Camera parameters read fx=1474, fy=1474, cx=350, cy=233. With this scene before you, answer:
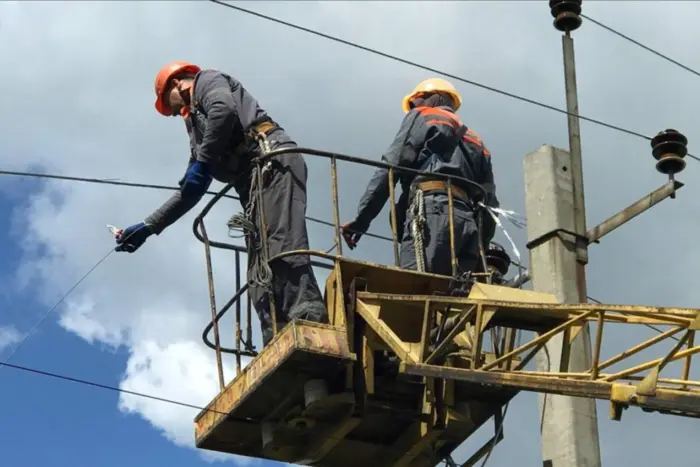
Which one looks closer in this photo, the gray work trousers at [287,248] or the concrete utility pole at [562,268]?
the concrete utility pole at [562,268]

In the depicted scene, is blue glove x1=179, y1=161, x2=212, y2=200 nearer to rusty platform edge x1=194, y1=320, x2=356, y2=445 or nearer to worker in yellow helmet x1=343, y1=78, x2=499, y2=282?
worker in yellow helmet x1=343, y1=78, x2=499, y2=282

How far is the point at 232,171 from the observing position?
1121 cm

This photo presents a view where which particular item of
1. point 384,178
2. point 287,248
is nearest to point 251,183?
point 287,248

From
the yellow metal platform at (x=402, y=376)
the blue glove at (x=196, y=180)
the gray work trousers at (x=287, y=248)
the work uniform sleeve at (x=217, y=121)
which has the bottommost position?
the yellow metal platform at (x=402, y=376)

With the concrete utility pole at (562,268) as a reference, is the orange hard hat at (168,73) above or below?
above

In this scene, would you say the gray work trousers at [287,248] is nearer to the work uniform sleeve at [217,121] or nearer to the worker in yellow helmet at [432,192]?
the work uniform sleeve at [217,121]

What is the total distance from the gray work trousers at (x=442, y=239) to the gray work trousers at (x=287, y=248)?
816mm

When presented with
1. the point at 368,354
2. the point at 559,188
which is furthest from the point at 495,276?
the point at 368,354

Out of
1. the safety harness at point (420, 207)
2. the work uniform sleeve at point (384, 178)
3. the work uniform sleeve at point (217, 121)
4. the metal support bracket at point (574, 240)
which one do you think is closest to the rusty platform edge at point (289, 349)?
the safety harness at point (420, 207)

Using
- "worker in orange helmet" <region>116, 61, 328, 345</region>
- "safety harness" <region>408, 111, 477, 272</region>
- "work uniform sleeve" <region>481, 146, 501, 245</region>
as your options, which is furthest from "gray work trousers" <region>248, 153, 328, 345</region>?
"work uniform sleeve" <region>481, 146, 501, 245</region>

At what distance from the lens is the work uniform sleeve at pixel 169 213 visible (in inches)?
452

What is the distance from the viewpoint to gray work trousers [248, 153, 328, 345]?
34.0 feet

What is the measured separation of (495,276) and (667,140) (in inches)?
65.5

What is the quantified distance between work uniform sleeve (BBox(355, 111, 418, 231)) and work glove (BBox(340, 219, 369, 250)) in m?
0.01
